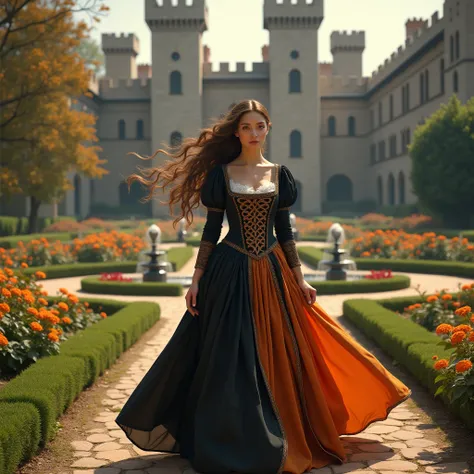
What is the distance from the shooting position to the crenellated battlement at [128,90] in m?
42.3

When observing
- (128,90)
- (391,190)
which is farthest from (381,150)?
(128,90)

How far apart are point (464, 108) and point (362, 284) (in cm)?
1315

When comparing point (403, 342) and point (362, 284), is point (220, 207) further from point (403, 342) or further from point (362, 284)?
point (362, 284)

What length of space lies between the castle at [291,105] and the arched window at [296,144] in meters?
0.05

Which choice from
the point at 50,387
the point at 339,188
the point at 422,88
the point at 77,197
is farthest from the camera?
the point at 339,188

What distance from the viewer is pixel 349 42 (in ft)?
159

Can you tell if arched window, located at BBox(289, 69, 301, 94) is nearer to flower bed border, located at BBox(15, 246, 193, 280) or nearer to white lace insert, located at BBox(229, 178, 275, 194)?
flower bed border, located at BBox(15, 246, 193, 280)

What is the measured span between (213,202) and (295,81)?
36.6m

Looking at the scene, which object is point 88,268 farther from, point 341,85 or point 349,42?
point 349,42

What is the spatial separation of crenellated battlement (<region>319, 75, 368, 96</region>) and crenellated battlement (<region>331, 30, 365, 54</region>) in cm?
510

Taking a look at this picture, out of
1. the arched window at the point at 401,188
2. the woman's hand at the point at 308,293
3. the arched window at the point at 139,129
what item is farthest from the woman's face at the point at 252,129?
the arched window at the point at 139,129

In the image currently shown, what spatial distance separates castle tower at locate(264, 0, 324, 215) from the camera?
130ft

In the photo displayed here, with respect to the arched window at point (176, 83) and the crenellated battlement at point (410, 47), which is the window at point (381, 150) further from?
the arched window at point (176, 83)

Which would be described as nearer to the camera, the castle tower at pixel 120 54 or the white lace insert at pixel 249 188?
the white lace insert at pixel 249 188
